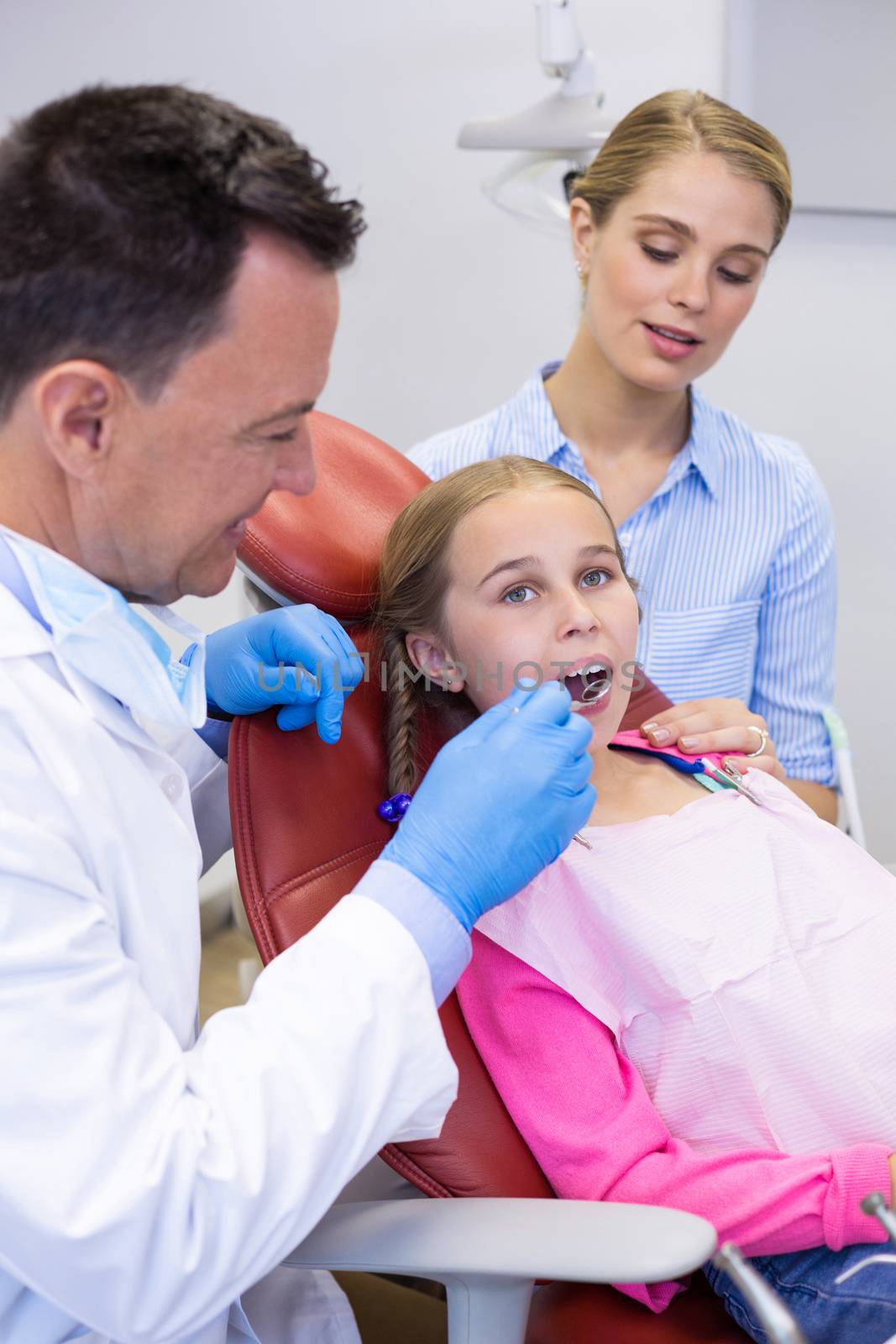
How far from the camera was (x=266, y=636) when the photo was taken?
1247 millimetres

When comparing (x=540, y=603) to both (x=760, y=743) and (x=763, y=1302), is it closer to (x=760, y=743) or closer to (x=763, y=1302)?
(x=760, y=743)

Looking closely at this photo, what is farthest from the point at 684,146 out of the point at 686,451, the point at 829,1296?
the point at 829,1296

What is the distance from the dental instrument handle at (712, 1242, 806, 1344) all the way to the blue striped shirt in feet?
3.97

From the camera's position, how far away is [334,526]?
1340mm

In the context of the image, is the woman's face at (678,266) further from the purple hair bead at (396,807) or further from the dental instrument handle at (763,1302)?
the dental instrument handle at (763,1302)

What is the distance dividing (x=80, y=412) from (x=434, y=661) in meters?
0.61

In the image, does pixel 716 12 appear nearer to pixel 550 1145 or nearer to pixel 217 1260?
pixel 550 1145

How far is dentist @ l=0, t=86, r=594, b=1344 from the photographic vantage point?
0.79 metres

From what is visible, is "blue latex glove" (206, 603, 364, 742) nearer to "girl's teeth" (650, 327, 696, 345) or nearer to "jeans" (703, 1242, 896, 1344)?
"jeans" (703, 1242, 896, 1344)

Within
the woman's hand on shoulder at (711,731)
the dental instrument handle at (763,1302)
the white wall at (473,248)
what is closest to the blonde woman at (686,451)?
the woman's hand on shoulder at (711,731)

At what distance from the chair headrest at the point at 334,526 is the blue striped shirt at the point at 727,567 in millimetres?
443

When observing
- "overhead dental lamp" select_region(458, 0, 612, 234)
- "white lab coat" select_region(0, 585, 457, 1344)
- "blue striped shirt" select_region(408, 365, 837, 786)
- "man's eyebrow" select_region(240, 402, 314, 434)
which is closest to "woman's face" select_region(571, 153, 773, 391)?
"blue striped shirt" select_region(408, 365, 837, 786)

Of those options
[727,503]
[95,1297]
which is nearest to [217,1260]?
[95,1297]

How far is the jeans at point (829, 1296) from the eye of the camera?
1.07 m
